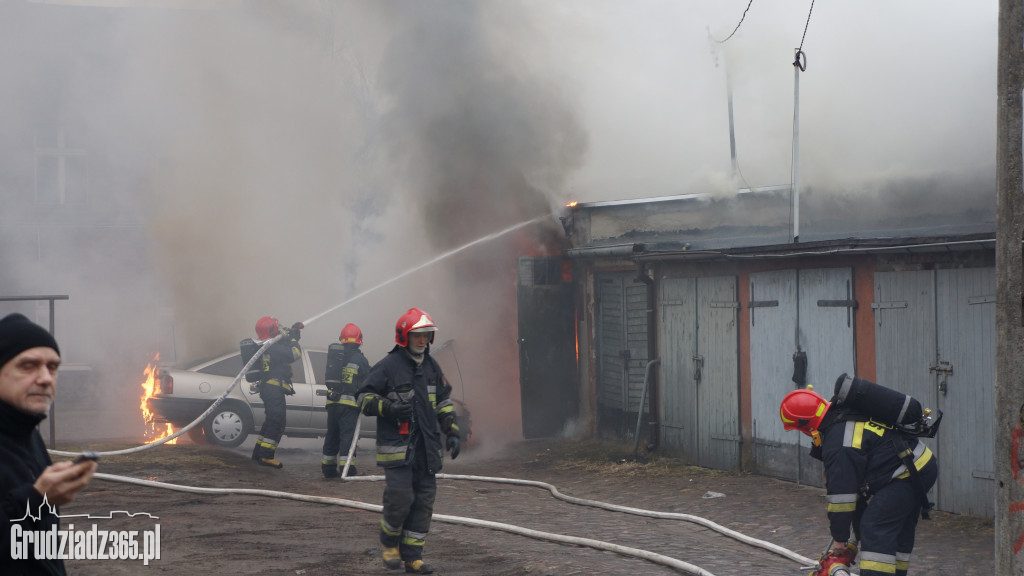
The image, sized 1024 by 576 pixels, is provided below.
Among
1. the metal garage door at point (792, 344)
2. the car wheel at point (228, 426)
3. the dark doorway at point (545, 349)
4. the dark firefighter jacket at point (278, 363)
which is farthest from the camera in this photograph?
the dark doorway at point (545, 349)

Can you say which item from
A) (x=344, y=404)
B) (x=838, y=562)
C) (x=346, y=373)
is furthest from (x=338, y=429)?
(x=838, y=562)

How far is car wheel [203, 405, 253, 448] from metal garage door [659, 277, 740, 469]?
5801 millimetres

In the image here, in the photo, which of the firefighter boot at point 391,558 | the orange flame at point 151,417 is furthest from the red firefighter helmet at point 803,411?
the orange flame at point 151,417

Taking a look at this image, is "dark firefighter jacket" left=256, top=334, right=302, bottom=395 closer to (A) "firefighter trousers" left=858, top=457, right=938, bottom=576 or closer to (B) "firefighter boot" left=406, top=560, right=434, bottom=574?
(B) "firefighter boot" left=406, top=560, right=434, bottom=574

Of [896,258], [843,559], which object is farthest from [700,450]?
[843,559]

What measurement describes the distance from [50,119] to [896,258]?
16.9m

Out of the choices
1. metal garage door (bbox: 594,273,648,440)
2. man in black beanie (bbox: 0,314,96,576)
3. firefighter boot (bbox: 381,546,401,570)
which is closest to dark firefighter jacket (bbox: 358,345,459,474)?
firefighter boot (bbox: 381,546,401,570)

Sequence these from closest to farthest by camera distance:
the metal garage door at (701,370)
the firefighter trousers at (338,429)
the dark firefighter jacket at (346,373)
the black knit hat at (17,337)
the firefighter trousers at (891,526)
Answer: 1. the black knit hat at (17,337)
2. the firefighter trousers at (891,526)
3. the dark firefighter jacket at (346,373)
4. the firefighter trousers at (338,429)
5. the metal garage door at (701,370)

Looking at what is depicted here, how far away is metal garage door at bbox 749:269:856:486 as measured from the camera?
32.0 feet

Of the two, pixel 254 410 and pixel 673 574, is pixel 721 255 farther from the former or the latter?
pixel 254 410

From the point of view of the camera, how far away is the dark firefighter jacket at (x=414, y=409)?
6.54 m

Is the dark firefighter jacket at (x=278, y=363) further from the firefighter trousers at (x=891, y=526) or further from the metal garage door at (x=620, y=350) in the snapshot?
the firefighter trousers at (x=891, y=526)

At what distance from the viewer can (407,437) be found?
259 inches

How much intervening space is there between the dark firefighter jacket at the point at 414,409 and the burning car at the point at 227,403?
229 inches
